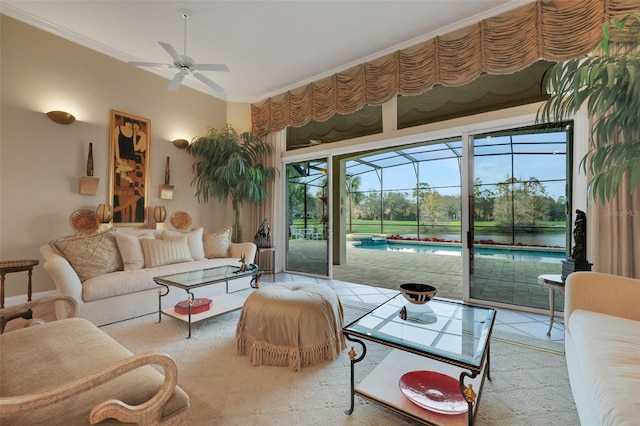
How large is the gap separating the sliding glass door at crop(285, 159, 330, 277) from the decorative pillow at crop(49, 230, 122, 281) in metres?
2.81

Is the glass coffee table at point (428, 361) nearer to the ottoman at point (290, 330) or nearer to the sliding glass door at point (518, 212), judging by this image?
the ottoman at point (290, 330)

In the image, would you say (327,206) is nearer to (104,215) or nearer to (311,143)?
(311,143)

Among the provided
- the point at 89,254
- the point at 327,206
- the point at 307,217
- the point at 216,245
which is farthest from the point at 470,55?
the point at 89,254

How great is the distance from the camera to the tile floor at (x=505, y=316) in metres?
2.52

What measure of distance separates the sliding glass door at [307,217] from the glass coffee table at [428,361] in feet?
9.50

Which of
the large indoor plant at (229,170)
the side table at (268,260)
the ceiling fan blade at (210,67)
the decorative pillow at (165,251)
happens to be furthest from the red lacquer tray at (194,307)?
the ceiling fan blade at (210,67)

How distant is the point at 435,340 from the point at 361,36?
11.8 feet

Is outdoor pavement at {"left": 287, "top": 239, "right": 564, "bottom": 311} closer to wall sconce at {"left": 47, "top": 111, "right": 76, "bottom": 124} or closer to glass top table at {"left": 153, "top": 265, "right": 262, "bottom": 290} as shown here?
glass top table at {"left": 153, "top": 265, "right": 262, "bottom": 290}

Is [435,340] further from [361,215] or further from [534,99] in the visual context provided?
[361,215]

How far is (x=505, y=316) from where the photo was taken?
292 centimetres

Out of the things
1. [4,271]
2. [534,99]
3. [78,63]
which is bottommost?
[4,271]

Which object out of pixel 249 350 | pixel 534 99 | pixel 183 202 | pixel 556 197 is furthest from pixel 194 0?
pixel 556 197

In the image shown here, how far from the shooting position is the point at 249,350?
210cm

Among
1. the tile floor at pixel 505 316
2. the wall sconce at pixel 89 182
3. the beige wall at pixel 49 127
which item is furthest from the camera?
the wall sconce at pixel 89 182
